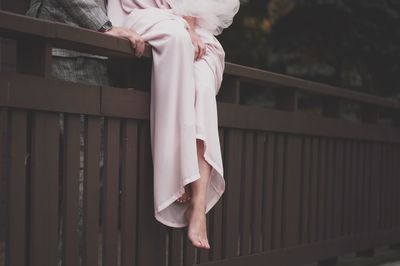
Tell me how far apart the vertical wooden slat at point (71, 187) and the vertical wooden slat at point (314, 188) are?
2.37m

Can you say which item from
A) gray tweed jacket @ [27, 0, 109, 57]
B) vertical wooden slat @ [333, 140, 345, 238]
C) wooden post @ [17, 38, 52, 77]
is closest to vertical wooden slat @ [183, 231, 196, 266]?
gray tweed jacket @ [27, 0, 109, 57]

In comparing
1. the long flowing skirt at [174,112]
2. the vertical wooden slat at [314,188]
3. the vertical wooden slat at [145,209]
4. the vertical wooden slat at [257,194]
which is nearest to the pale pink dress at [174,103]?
the long flowing skirt at [174,112]

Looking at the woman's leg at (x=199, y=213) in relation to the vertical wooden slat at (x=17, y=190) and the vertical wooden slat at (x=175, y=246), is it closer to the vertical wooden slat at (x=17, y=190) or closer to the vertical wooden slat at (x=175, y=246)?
the vertical wooden slat at (x=175, y=246)

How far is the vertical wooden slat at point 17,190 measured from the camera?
242 centimetres

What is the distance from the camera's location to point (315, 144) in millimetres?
4734

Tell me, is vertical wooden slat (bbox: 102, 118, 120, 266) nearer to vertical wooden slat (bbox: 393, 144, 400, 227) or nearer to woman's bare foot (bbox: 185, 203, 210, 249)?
woman's bare foot (bbox: 185, 203, 210, 249)

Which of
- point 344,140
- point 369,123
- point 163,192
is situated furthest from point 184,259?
point 369,123

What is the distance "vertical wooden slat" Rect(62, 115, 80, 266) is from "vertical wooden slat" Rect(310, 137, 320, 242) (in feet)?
7.78

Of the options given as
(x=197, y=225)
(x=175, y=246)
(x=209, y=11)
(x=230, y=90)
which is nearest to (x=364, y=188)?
(x=230, y=90)

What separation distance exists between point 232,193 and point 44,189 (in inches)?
57.0

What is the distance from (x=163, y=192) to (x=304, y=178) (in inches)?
76.7

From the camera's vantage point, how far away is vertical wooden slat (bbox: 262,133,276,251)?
13.5 feet

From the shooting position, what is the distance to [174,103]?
2.88m

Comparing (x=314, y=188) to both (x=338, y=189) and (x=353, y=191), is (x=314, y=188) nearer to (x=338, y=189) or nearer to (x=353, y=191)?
(x=338, y=189)
